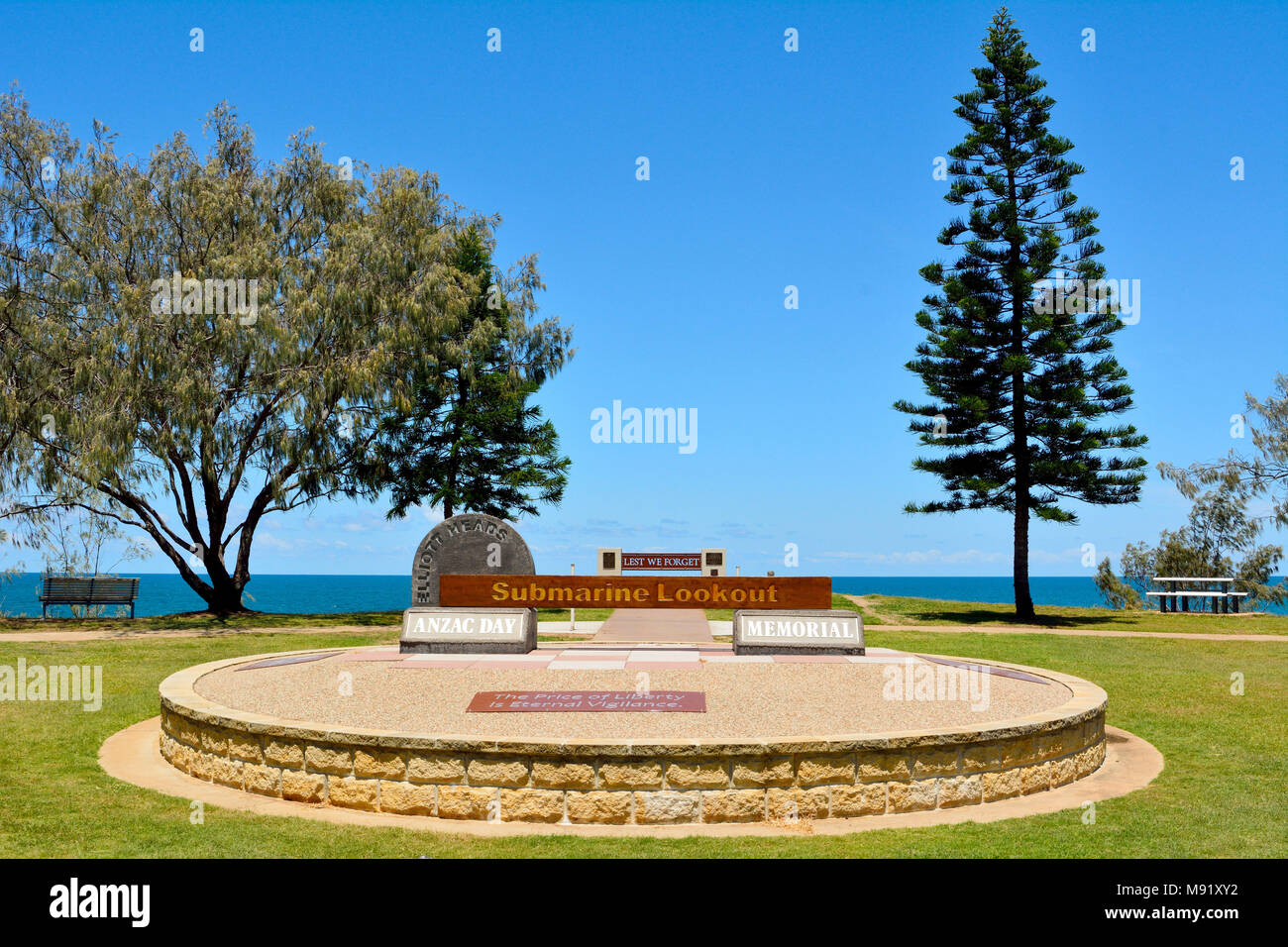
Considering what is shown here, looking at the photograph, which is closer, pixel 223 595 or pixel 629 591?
pixel 629 591

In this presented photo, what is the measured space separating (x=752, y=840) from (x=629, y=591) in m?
6.47

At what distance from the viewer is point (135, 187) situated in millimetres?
22891

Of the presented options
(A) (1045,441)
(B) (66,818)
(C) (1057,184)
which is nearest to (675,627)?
(A) (1045,441)

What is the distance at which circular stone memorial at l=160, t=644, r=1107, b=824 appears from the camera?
6941mm

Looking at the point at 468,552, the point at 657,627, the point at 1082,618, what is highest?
the point at 468,552

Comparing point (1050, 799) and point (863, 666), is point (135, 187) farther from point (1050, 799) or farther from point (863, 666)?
point (1050, 799)

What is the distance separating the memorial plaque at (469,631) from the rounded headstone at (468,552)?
3.04m

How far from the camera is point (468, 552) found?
16.2m

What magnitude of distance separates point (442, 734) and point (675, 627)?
13.5 m

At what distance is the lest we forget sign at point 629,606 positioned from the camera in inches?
492

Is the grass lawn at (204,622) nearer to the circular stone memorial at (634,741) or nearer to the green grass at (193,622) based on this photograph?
Answer: the green grass at (193,622)

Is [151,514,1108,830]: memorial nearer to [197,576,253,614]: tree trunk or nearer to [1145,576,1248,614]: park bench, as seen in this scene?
[197,576,253,614]: tree trunk

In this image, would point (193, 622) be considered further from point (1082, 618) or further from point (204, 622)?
point (1082, 618)

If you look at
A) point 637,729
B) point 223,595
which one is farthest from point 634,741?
point 223,595
